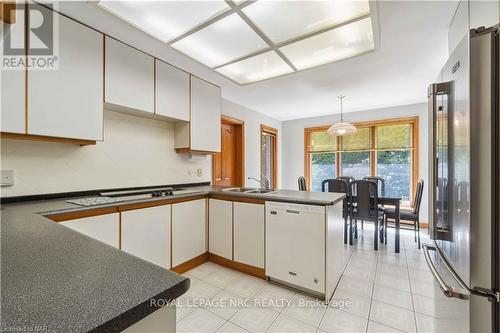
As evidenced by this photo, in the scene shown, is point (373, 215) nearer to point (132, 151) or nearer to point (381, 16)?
point (381, 16)

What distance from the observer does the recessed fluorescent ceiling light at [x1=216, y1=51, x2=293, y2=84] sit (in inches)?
96.0

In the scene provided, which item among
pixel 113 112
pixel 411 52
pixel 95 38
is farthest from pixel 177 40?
pixel 411 52

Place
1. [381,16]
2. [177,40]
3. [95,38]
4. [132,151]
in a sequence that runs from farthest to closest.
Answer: [132,151] < [177,40] < [95,38] < [381,16]

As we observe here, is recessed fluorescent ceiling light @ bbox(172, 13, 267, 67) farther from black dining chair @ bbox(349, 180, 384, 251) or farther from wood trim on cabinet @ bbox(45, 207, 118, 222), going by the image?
black dining chair @ bbox(349, 180, 384, 251)

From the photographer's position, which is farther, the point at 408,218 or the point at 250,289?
the point at 408,218

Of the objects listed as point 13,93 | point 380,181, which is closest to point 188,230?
point 13,93

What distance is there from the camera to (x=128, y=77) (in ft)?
7.07

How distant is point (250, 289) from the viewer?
208 cm

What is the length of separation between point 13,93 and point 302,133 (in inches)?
202

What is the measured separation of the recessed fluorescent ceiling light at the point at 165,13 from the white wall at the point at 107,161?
987mm

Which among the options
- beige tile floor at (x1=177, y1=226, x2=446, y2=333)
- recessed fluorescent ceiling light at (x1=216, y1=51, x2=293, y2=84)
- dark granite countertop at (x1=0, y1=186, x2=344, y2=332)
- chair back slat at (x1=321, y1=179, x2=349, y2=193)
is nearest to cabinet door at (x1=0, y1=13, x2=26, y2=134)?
dark granite countertop at (x1=0, y1=186, x2=344, y2=332)

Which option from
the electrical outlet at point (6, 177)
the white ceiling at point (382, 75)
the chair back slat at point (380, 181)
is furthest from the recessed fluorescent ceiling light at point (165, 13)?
the chair back slat at point (380, 181)

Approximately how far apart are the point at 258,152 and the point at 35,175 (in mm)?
3619

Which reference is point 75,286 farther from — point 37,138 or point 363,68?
point 363,68
